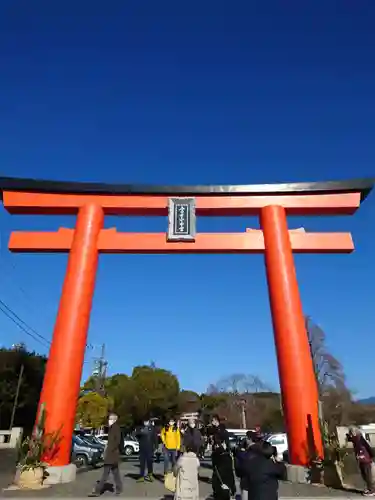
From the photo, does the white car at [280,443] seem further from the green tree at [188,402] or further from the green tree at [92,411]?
the green tree at [188,402]

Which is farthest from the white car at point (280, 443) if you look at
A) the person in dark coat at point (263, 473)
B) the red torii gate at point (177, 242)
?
the person in dark coat at point (263, 473)

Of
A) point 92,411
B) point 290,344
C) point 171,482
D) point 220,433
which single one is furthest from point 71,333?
point 92,411

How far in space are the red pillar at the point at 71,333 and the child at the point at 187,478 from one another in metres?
4.44

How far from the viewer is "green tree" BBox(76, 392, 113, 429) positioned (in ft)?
132

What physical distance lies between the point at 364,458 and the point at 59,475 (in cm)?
625

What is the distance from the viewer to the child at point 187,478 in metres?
5.55

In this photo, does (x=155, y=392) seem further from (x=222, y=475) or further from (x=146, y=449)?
(x=222, y=475)

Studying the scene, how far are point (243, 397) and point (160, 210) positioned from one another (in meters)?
43.8

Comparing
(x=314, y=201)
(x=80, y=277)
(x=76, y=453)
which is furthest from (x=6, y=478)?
(x=314, y=201)

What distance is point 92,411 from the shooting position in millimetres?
40656

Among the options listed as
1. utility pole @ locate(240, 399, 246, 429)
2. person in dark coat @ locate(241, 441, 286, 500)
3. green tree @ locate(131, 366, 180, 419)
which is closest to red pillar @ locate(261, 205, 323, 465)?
person in dark coat @ locate(241, 441, 286, 500)

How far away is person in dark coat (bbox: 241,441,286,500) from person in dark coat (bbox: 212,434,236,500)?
1.84 m

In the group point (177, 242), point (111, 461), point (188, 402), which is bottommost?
point (111, 461)

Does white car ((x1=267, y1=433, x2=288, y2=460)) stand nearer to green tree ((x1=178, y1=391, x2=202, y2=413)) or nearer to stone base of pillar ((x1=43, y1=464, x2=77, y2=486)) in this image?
stone base of pillar ((x1=43, y1=464, x2=77, y2=486))
